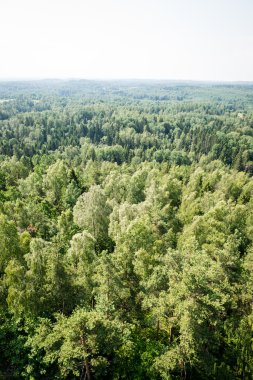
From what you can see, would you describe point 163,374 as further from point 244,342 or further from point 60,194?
point 60,194

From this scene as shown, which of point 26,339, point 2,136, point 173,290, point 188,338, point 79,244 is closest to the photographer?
point 188,338

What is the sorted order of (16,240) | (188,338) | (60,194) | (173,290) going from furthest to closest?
(60,194) < (16,240) < (173,290) < (188,338)

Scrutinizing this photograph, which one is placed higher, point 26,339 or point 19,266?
point 19,266

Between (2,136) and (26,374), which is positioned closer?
(26,374)

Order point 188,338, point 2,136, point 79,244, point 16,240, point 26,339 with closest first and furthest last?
1. point 188,338
2. point 26,339
3. point 16,240
4. point 79,244
5. point 2,136

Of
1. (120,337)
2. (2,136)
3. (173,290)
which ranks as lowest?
(2,136)

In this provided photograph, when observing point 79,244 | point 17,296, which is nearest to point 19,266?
point 17,296

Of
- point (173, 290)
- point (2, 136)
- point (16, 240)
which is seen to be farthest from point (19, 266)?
point (2, 136)

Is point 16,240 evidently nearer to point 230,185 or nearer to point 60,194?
point 60,194

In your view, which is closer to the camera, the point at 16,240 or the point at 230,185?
the point at 16,240
